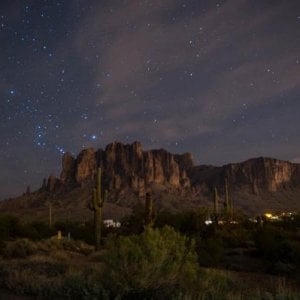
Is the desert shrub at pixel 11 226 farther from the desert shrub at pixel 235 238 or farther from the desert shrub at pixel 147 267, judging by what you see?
the desert shrub at pixel 147 267

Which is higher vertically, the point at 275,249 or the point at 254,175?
the point at 254,175

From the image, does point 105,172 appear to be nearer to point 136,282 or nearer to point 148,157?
point 148,157

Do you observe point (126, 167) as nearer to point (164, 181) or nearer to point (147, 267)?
point (164, 181)

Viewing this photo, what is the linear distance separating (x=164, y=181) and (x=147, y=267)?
5008 inches

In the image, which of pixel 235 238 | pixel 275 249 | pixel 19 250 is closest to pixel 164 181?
pixel 235 238

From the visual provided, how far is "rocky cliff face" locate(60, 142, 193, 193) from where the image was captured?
5123 inches

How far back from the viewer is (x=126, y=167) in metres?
135

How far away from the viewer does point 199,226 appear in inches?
1350

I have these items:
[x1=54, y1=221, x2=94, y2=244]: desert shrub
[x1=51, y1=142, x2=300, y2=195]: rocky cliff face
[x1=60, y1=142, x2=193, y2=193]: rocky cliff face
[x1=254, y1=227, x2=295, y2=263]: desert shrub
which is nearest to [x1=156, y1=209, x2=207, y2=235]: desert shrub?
[x1=54, y1=221, x2=94, y2=244]: desert shrub

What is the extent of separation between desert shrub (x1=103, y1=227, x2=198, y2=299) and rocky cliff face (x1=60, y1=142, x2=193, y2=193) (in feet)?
377

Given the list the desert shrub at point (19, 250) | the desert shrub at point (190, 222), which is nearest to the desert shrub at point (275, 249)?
the desert shrub at point (190, 222)

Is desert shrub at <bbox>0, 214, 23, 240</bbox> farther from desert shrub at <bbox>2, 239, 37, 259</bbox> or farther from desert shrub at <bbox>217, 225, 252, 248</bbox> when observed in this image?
desert shrub at <bbox>217, 225, 252, 248</bbox>

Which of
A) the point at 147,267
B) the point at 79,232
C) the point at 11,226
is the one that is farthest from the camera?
the point at 79,232

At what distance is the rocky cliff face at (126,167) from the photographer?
13012 cm
